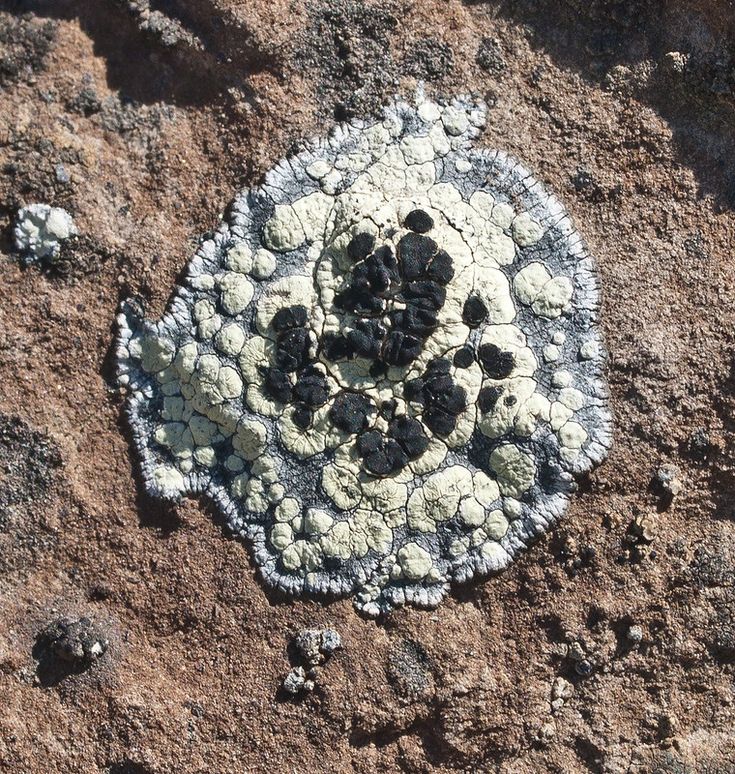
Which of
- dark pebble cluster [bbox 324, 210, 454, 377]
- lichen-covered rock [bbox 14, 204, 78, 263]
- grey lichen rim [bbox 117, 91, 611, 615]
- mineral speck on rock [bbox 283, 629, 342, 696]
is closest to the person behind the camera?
dark pebble cluster [bbox 324, 210, 454, 377]

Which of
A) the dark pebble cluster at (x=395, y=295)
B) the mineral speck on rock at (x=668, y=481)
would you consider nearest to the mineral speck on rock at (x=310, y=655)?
the dark pebble cluster at (x=395, y=295)

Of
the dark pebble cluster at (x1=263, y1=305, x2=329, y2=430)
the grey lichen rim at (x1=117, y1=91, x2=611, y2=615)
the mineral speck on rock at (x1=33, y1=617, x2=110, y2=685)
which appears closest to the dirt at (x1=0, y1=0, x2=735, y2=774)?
the mineral speck on rock at (x1=33, y1=617, x2=110, y2=685)

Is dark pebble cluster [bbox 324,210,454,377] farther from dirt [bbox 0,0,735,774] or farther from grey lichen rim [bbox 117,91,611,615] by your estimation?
dirt [bbox 0,0,735,774]

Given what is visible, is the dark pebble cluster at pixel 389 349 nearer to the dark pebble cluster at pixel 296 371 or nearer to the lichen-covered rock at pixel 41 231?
the dark pebble cluster at pixel 296 371

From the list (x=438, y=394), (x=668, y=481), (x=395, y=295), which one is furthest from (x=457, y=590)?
(x=395, y=295)

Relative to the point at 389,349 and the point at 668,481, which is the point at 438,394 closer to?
the point at 389,349

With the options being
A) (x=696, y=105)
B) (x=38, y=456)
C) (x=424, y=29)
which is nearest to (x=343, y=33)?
(x=424, y=29)
